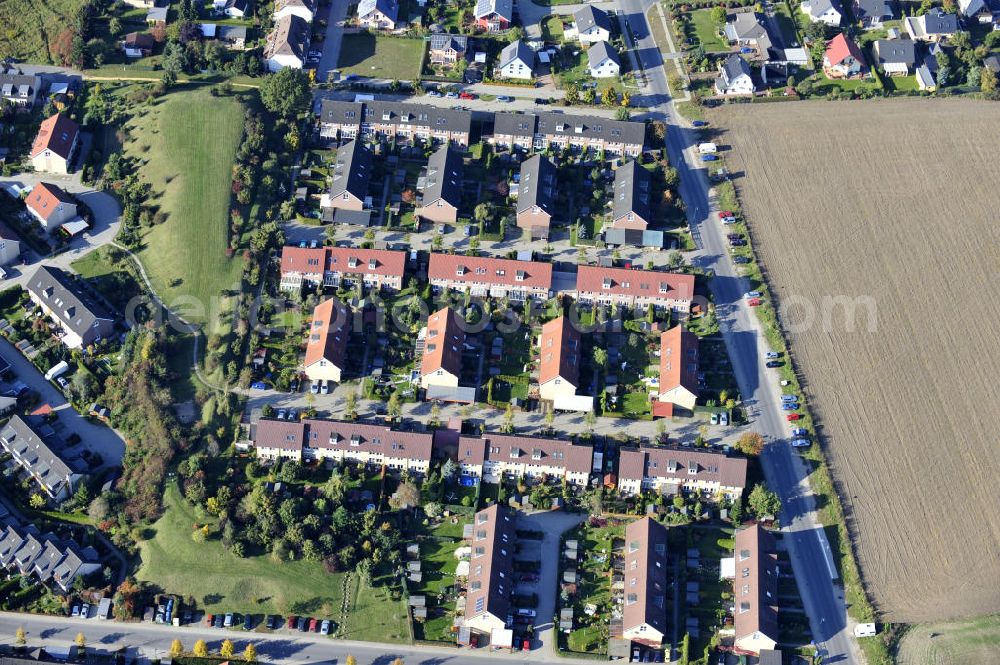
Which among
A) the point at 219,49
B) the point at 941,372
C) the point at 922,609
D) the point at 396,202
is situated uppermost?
the point at 219,49

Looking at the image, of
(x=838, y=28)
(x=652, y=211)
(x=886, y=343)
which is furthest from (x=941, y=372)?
(x=838, y=28)

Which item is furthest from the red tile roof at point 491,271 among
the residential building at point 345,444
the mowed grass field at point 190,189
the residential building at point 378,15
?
the residential building at point 378,15

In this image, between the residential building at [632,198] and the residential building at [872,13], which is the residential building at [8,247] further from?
the residential building at [872,13]

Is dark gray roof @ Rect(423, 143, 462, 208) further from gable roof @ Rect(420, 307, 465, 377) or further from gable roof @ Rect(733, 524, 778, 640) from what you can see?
gable roof @ Rect(733, 524, 778, 640)

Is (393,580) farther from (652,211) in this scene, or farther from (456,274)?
(652,211)

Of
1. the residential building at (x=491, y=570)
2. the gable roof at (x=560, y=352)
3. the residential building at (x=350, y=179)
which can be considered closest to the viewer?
the residential building at (x=491, y=570)

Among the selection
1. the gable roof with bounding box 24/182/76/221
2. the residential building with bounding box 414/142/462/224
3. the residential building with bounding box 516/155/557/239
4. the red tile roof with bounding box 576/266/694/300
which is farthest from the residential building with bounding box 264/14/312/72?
the red tile roof with bounding box 576/266/694/300

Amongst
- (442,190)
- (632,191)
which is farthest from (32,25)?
(632,191)
